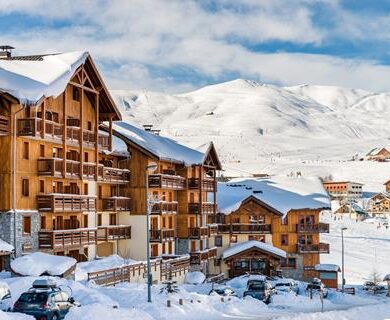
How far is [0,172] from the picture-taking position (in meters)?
46.5

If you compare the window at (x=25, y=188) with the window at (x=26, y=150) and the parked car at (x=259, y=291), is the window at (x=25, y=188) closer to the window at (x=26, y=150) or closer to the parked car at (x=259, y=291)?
the window at (x=26, y=150)

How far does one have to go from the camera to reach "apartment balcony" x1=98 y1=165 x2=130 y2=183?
189ft

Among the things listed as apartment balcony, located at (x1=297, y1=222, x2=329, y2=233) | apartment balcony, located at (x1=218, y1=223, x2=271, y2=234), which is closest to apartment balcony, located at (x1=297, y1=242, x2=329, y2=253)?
apartment balcony, located at (x1=297, y1=222, x2=329, y2=233)

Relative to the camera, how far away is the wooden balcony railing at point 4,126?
4559 centimetres

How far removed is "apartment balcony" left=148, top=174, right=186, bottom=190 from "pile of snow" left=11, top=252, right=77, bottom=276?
828 inches

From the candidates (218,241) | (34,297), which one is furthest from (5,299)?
(218,241)

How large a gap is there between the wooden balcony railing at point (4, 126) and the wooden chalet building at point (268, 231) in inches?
1589

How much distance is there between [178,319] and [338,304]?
30.1 meters

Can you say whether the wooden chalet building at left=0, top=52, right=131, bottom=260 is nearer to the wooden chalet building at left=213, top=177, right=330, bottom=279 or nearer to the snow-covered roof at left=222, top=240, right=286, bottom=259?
the snow-covered roof at left=222, top=240, right=286, bottom=259

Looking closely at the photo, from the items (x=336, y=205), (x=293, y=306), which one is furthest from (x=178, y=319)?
(x=336, y=205)

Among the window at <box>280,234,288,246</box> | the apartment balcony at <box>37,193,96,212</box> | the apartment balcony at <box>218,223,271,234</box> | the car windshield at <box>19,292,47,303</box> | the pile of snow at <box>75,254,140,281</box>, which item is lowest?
the window at <box>280,234,288,246</box>

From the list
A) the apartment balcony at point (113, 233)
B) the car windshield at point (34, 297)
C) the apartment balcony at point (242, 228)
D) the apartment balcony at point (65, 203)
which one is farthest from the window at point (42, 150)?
the apartment balcony at point (242, 228)

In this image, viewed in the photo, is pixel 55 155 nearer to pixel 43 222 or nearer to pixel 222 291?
pixel 43 222

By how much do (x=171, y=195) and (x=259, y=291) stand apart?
722 inches
